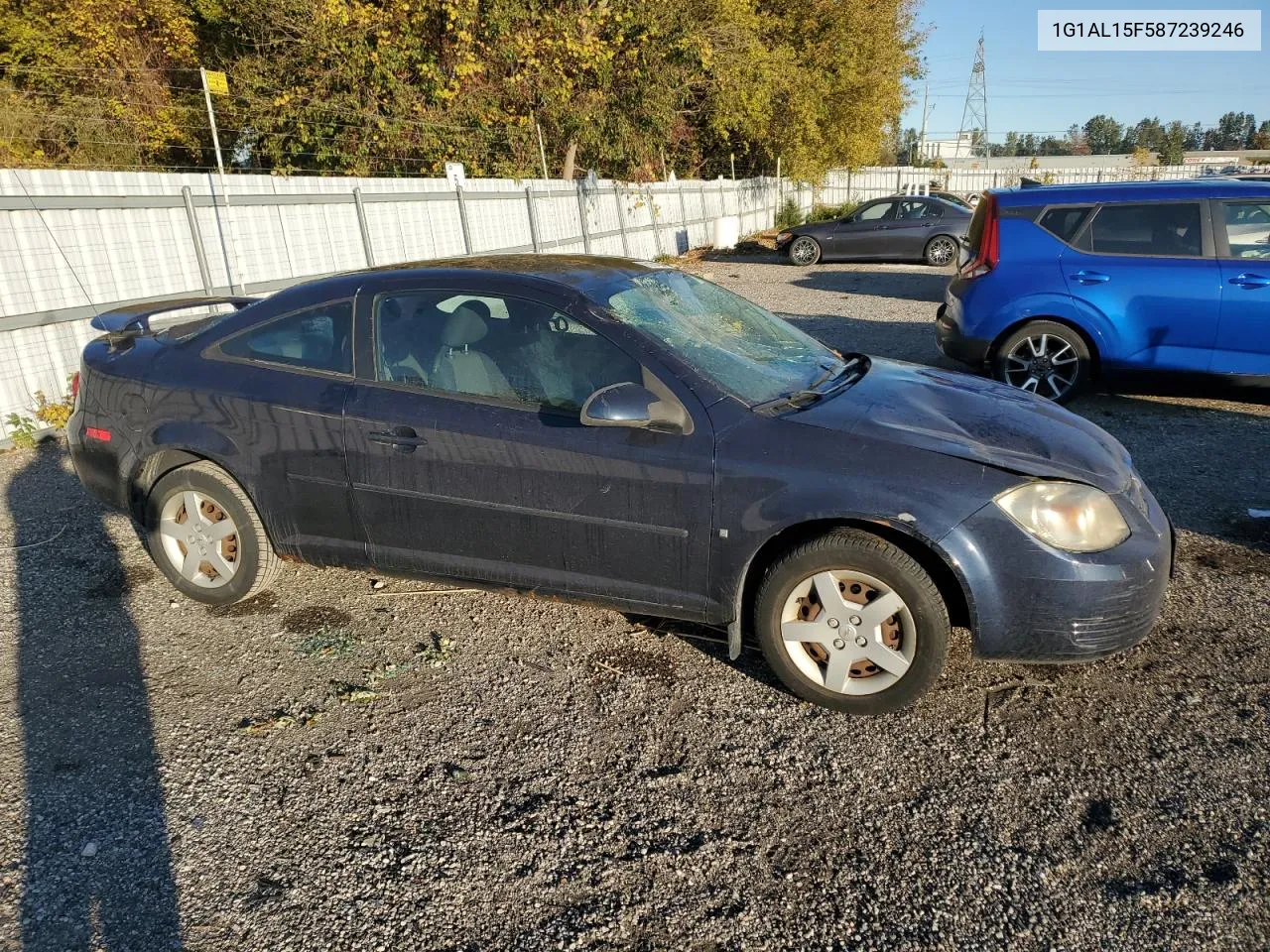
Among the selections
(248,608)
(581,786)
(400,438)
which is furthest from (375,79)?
(581,786)

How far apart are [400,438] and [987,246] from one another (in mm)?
5517

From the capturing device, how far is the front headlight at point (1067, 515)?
291 cm

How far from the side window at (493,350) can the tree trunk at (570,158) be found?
21425 mm

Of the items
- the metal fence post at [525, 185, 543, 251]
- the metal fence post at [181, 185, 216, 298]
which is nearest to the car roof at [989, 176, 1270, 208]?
the metal fence post at [181, 185, 216, 298]

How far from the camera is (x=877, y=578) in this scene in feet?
9.72

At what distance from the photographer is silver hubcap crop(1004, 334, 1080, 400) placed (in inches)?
269

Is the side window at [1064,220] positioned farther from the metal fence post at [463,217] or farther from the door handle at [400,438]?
the metal fence post at [463,217]

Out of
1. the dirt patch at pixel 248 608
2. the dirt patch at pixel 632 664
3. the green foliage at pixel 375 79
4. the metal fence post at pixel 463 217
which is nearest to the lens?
the dirt patch at pixel 632 664

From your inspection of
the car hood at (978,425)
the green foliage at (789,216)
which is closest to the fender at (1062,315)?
the car hood at (978,425)

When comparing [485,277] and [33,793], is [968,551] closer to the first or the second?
[485,277]

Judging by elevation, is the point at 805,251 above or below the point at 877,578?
above

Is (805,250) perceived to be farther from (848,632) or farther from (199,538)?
(848,632)

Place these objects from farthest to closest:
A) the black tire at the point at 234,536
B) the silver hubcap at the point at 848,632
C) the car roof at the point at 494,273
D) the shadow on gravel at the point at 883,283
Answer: the shadow on gravel at the point at 883,283, the black tire at the point at 234,536, the car roof at the point at 494,273, the silver hubcap at the point at 848,632

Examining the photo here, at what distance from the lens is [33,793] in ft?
9.31
